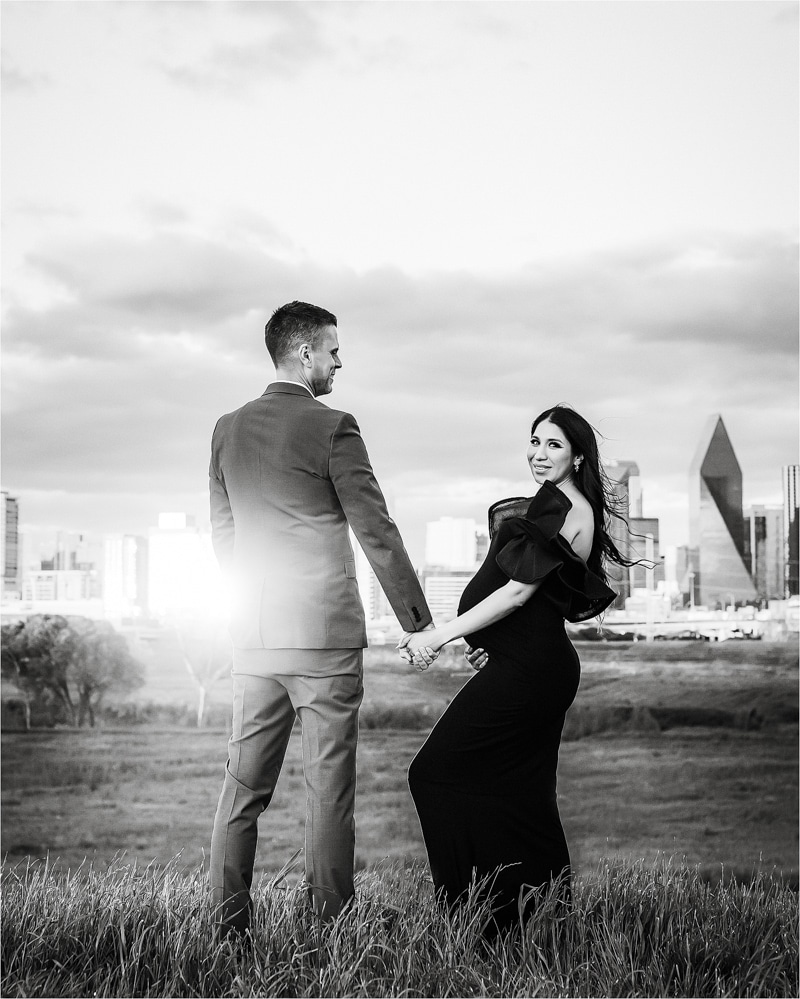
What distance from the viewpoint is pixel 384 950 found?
2.54 m

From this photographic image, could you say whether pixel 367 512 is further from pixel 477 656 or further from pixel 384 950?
pixel 384 950

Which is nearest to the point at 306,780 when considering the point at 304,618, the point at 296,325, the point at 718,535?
the point at 304,618

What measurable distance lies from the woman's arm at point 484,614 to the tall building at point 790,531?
930 cm

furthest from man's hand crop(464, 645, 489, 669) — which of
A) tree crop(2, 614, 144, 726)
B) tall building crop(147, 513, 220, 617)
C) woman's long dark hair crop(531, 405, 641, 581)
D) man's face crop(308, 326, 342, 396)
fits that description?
tree crop(2, 614, 144, 726)

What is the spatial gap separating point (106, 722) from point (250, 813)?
38.6 feet

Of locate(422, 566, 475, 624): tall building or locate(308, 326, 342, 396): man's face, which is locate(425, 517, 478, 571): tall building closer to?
locate(422, 566, 475, 624): tall building

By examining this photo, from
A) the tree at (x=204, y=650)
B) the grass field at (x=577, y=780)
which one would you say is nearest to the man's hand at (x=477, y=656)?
the tree at (x=204, y=650)

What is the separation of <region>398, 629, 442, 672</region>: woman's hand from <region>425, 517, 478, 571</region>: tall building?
5085mm

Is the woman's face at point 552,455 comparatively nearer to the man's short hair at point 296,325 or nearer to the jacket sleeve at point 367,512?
the jacket sleeve at point 367,512

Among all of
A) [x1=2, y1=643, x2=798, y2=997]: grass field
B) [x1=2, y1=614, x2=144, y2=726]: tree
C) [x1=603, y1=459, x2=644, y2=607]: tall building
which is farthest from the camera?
[x1=2, y1=614, x2=144, y2=726]: tree

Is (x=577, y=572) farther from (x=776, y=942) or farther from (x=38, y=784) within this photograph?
(x=38, y=784)

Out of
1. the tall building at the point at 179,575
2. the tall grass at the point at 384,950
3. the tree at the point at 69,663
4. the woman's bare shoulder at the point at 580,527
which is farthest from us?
the tree at the point at 69,663

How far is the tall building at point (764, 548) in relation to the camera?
11508 millimetres

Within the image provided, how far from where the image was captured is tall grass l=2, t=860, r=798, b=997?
95.3 inches
